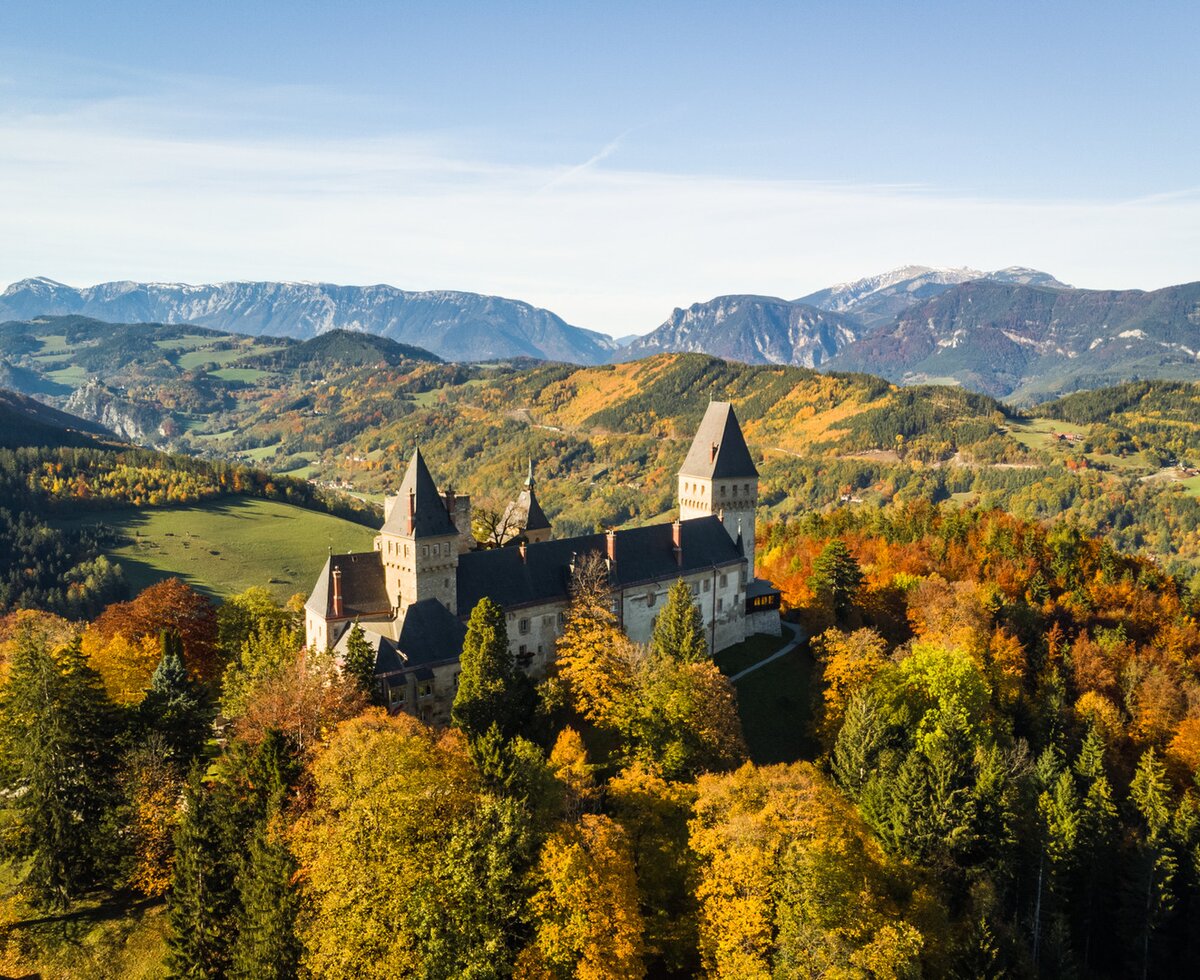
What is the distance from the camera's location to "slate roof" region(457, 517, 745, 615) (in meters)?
72.4

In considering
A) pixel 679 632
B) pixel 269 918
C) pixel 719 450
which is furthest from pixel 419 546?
pixel 719 450

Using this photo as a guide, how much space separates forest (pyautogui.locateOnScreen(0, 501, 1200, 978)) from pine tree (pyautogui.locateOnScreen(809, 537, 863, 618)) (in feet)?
27.6

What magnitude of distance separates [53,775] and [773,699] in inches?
2135

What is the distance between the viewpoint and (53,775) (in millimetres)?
49750

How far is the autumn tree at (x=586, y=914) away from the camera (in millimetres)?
40750

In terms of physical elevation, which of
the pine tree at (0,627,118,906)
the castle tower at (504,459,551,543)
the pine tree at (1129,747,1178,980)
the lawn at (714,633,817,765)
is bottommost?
the pine tree at (1129,747,1178,980)

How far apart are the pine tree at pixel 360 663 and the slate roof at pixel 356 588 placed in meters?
8.28

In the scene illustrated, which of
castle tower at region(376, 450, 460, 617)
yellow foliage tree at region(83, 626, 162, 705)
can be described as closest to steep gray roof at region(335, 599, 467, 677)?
castle tower at region(376, 450, 460, 617)

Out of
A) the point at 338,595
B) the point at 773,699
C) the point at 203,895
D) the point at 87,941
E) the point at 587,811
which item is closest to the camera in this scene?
the point at 203,895

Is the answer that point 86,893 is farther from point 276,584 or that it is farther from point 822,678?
point 276,584

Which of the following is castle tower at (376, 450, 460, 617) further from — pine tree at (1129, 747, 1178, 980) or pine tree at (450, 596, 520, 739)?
pine tree at (1129, 747, 1178, 980)

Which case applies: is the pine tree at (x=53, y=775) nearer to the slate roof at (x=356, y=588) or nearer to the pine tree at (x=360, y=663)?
the pine tree at (x=360, y=663)

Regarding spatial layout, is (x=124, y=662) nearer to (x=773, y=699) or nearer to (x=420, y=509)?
(x=420, y=509)

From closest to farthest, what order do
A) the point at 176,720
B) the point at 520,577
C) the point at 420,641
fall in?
the point at 176,720 → the point at 420,641 → the point at 520,577
